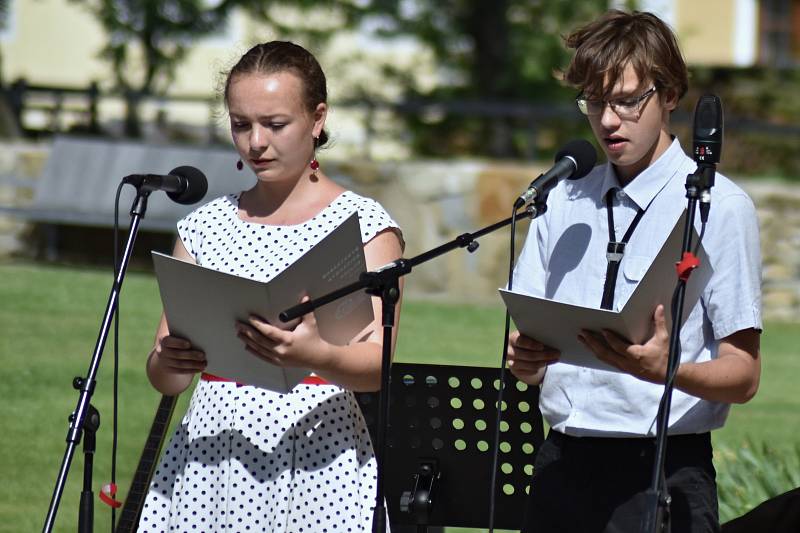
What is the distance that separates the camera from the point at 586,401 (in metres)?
3.23

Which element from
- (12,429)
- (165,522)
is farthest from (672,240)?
(12,429)

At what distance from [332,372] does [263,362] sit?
0.55ft

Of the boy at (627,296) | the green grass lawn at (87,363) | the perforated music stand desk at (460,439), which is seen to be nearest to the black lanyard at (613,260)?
the boy at (627,296)

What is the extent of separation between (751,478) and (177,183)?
2986 millimetres

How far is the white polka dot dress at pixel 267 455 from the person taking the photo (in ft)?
11.0

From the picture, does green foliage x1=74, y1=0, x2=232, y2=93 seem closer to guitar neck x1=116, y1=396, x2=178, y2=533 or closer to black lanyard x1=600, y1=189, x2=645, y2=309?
guitar neck x1=116, y1=396, x2=178, y2=533

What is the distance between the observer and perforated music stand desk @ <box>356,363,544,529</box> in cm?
396

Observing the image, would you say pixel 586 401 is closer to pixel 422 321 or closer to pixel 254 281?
pixel 254 281

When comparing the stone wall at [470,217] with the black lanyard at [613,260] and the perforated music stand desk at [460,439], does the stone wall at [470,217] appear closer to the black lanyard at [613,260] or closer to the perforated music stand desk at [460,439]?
the perforated music stand desk at [460,439]

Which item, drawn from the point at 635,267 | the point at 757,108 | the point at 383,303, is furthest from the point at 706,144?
the point at 757,108

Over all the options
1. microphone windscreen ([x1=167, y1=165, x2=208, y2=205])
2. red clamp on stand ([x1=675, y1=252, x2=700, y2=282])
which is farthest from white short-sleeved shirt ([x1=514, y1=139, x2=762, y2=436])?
microphone windscreen ([x1=167, y1=165, x2=208, y2=205])

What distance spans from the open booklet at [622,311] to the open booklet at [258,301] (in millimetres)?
399

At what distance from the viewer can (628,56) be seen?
3148mm

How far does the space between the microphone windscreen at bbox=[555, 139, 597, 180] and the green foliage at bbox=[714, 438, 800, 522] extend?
7.91 feet
